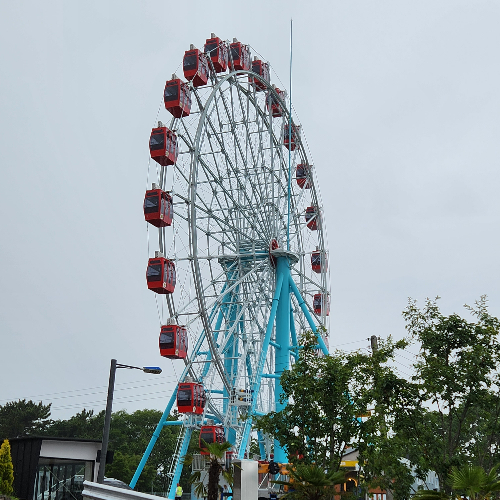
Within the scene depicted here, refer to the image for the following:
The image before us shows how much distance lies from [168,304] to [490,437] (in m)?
17.0

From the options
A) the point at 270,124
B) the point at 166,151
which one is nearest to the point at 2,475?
the point at 166,151

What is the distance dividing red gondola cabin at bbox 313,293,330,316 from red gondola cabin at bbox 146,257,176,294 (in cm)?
1428

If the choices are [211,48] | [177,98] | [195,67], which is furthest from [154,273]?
[211,48]

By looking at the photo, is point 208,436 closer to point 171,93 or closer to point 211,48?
point 171,93

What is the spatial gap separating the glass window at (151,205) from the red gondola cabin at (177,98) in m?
4.61

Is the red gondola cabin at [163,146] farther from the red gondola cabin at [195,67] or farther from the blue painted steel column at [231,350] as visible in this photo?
the blue painted steel column at [231,350]

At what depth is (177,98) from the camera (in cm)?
3144

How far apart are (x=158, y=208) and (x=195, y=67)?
8084mm

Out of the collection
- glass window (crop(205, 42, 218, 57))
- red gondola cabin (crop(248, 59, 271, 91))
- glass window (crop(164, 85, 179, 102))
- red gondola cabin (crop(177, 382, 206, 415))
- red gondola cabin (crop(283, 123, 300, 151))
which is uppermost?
red gondola cabin (crop(248, 59, 271, 91))

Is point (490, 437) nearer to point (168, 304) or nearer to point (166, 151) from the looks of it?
point (168, 304)

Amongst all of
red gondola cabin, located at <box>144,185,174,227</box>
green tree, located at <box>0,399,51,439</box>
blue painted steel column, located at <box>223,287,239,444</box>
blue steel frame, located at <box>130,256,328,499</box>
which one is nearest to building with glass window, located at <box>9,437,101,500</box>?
blue painted steel column, located at <box>223,287,239,444</box>

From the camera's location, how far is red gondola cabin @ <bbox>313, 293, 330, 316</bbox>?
41562 mm

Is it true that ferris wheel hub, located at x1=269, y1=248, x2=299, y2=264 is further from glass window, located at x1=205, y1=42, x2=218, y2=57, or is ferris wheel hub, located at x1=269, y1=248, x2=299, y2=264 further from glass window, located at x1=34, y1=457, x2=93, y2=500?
glass window, located at x1=34, y1=457, x2=93, y2=500

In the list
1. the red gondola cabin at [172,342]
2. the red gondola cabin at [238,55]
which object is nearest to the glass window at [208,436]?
the red gondola cabin at [172,342]
